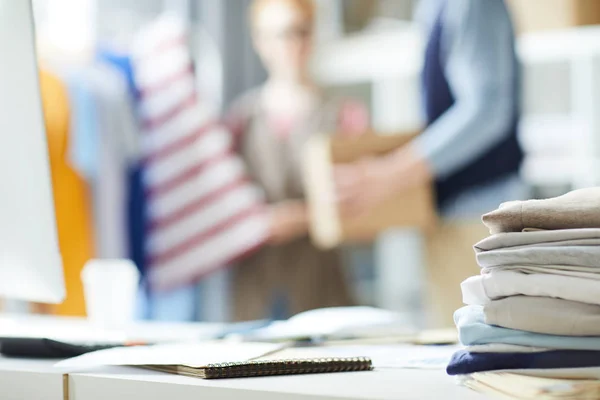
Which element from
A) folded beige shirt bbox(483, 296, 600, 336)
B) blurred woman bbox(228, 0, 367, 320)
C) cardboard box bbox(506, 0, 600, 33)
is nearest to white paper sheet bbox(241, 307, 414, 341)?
folded beige shirt bbox(483, 296, 600, 336)

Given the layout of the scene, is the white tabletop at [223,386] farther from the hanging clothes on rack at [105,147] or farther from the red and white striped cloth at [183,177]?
the red and white striped cloth at [183,177]

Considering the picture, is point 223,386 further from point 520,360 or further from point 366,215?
point 366,215

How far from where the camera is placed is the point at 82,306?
2.28 meters

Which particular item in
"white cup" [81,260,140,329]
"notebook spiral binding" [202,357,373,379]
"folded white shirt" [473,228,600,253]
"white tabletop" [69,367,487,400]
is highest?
"white cup" [81,260,140,329]

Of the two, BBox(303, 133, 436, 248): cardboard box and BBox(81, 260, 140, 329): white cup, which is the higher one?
BBox(303, 133, 436, 248): cardboard box

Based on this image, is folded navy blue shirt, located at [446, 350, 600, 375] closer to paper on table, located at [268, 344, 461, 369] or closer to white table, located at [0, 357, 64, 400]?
paper on table, located at [268, 344, 461, 369]

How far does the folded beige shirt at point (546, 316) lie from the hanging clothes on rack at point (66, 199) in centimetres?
179

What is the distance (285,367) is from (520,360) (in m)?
0.20

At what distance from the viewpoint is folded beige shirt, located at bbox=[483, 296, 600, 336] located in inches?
23.7

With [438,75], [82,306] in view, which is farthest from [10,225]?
[438,75]

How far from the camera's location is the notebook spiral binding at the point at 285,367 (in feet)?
2.17

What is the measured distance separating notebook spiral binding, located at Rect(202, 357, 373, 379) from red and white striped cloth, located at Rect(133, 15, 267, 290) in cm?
205

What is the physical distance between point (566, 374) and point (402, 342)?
390 millimetres

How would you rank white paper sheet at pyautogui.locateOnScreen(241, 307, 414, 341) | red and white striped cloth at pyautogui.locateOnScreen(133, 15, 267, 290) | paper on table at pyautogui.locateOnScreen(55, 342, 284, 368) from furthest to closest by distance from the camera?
red and white striped cloth at pyautogui.locateOnScreen(133, 15, 267, 290) → white paper sheet at pyautogui.locateOnScreen(241, 307, 414, 341) → paper on table at pyautogui.locateOnScreen(55, 342, 284, 368)
